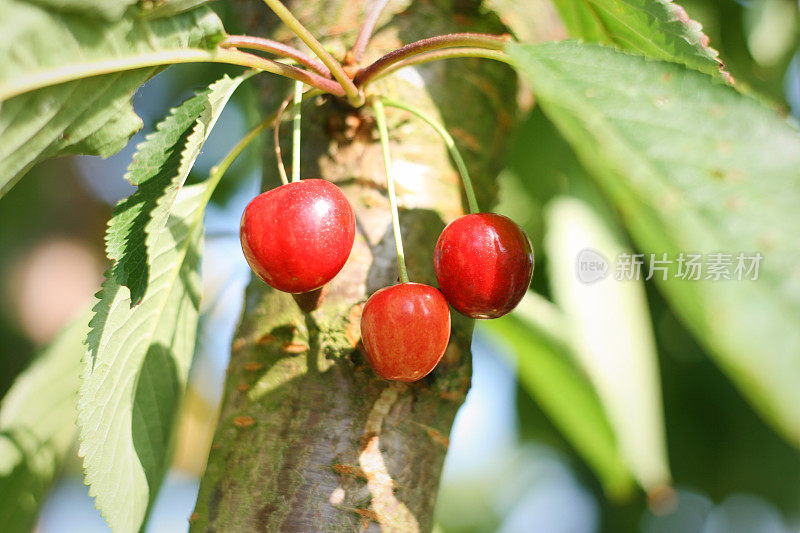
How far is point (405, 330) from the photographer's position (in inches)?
27.6

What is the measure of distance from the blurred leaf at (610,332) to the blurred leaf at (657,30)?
68cm

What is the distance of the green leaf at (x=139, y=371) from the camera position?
744 millimetres

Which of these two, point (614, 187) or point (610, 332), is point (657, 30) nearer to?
point (614, 187)

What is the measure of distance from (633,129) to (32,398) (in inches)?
47.6

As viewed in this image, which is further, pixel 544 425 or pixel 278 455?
pixel 544 425

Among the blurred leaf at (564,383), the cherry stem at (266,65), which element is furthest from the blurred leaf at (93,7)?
the blurred leaf at (564,383)

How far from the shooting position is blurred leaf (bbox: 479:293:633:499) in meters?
1.42

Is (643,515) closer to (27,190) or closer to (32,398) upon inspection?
(32,398)

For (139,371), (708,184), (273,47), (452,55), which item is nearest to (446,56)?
(452,55)

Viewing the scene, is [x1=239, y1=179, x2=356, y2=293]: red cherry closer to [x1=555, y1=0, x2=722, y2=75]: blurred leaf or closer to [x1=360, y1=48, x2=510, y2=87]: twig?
[x1=360, y1=48, x2=510, y2=87]: twig

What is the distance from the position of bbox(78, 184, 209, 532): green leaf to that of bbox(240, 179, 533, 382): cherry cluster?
0.46ft

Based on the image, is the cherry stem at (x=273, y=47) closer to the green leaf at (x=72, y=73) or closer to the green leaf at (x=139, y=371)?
the green leaf at (x=72, y=73)

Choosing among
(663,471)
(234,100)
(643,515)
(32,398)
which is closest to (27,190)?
(234,100)

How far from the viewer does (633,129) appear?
521mm
